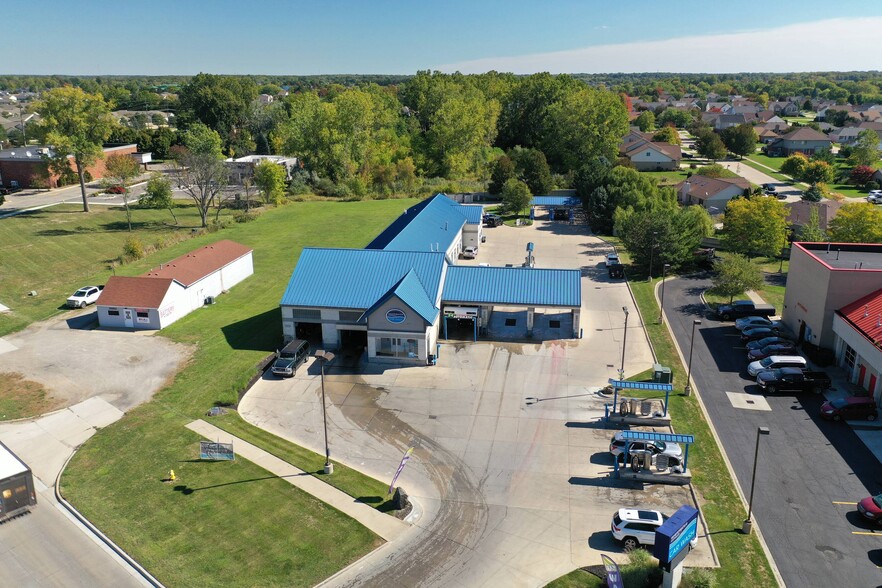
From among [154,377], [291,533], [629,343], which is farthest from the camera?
[629,343]

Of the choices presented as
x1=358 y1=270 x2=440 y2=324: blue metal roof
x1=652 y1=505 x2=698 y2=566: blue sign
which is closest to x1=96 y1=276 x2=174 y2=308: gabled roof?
x1=358 y1=270 x2=440 y2=324: blue metal roof

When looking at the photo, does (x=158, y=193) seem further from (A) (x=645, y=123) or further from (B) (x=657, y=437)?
(A) (x=645, y=123)

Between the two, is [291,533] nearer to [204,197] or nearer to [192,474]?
[192,474]

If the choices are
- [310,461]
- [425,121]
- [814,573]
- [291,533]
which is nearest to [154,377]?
[310,461]

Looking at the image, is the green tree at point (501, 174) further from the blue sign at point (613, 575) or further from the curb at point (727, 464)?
the blue sign at point (613, 575)

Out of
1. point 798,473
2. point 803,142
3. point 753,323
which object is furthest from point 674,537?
point 803,142

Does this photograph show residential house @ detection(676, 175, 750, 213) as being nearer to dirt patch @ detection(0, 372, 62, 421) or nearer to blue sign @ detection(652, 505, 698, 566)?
blue sign @ detection(652, 505, 698, 566)
